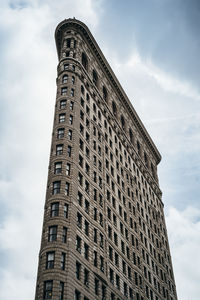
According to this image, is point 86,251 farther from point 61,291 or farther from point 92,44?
point 92,44

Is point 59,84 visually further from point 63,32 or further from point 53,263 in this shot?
point 53,263

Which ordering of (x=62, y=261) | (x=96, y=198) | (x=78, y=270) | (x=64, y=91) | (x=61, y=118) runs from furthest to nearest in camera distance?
(x=64, y=91)
(x=61, y=118)
(x=96, y=198)
(x=78, y=270)
(x=62, y=261)

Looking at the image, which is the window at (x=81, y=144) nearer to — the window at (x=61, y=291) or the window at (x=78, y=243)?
the window at (x=78, y=243)

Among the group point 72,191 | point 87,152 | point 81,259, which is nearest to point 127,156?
point 87,152

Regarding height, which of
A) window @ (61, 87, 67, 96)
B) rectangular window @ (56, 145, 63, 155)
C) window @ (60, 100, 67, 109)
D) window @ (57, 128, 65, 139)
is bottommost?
rectangular window @ (56, 145, 63, 155)

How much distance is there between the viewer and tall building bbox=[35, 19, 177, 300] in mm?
49094

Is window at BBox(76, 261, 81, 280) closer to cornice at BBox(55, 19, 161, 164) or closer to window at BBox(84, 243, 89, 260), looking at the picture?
window at BBox(84, 243, 89, 260)

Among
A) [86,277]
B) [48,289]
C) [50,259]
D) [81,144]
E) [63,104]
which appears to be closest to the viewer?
[48,289]

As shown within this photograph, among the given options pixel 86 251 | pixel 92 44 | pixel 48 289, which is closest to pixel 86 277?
pixel 86 251

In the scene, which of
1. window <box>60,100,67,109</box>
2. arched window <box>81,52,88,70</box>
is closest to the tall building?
arched window <box>81,52,88,70</box>

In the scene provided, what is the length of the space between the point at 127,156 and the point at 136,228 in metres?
19.2

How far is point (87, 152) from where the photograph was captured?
66938 mm

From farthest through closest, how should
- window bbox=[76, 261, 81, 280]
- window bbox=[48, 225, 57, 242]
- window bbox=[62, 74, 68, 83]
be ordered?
window bbox=[62, 74, 68, 83] → window bbox=[76, 261, 81, 280] → window bbox=[48, 225, 57, 242]

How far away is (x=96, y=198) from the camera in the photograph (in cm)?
6288
